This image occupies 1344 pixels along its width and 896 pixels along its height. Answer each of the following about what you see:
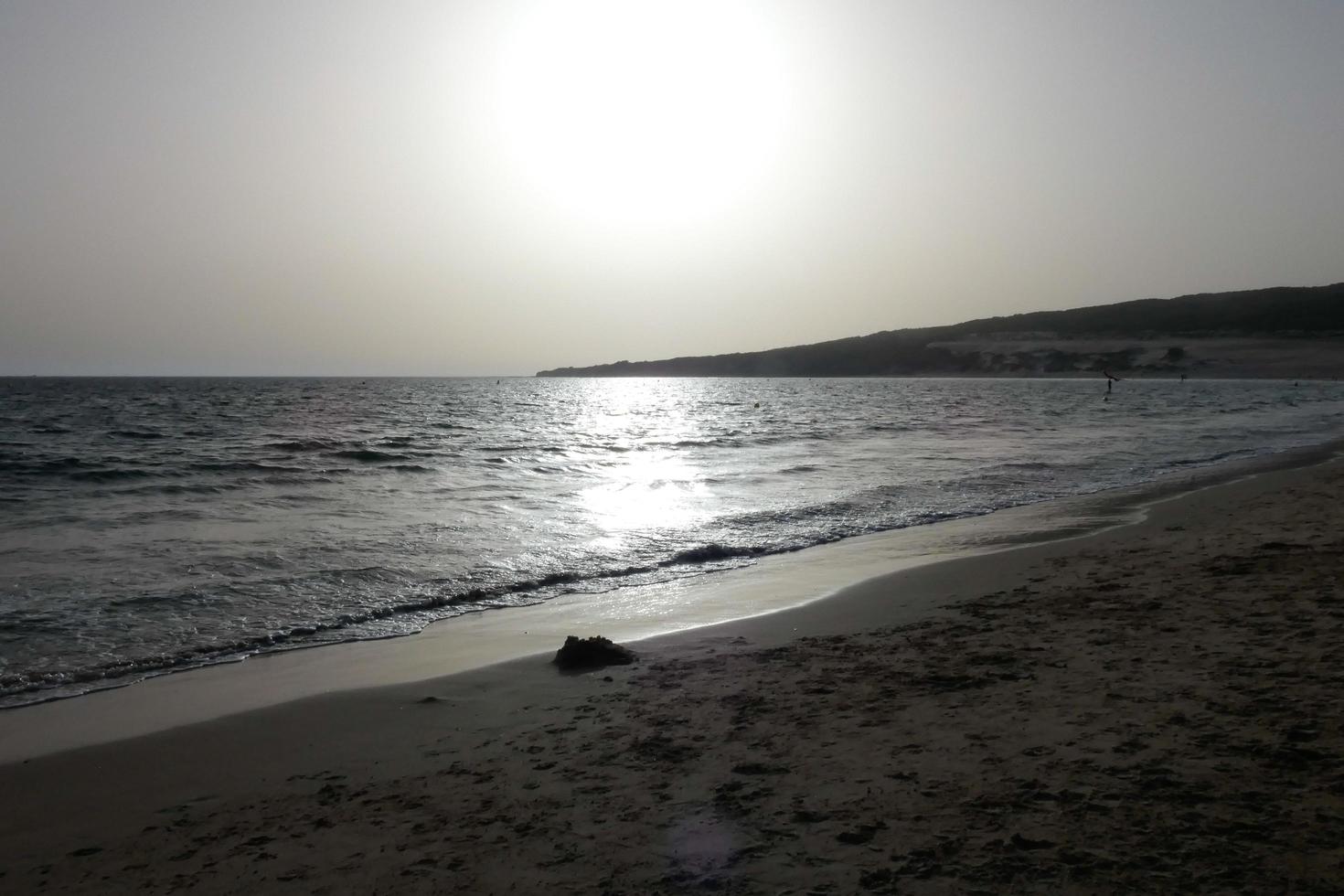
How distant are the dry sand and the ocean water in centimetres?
249

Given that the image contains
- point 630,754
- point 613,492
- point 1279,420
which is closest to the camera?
point 630,754

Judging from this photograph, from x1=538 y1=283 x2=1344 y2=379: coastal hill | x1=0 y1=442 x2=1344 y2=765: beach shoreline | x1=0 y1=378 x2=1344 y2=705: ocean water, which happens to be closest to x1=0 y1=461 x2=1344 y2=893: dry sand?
x1=0 y1=442 x2=1344 y2=765: beach shoreline

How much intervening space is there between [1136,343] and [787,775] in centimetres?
13666

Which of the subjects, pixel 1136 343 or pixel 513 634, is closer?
pixel 513 634

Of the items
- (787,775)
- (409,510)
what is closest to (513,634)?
(787,775)

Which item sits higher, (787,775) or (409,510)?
(787,775)

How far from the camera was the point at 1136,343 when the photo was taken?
12250 cm

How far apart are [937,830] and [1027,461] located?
63.1 ft

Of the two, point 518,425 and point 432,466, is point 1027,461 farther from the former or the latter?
point 518,425

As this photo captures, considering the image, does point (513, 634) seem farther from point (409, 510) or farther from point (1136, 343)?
point (1136, 343)

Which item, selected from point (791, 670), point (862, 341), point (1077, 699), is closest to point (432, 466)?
point (791, 670)

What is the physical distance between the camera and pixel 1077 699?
4.28 m

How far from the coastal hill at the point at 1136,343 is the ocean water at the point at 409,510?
83246 millimetres

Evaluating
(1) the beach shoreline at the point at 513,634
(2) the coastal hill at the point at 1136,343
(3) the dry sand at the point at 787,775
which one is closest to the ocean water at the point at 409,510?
(1) the beach shoreline at the point at 513,634
